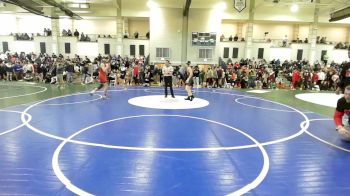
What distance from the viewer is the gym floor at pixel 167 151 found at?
12.3 feet

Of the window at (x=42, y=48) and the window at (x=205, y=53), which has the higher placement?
the window at (x=42, y=48)

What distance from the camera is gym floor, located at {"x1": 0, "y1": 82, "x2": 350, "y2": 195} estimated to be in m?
3.75

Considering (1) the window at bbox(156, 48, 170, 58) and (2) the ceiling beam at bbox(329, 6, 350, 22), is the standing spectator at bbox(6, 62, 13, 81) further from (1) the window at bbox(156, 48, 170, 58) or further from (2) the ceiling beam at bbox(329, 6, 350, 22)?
(2) the ceiling beam at bbox(329, 6, 350, 22)

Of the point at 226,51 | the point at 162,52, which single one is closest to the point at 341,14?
the point at 226,51

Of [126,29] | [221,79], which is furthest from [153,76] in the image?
[126,29]

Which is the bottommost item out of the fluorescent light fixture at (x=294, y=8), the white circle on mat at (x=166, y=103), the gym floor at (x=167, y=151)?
the gym floor at (x=167, y=151)

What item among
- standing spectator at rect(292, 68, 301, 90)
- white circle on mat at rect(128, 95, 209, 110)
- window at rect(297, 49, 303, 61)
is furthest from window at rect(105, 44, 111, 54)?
window at rect(297, 49, 303, 61)

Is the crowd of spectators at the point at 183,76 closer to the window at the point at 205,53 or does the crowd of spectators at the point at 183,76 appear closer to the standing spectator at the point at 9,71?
the standing spectator at the point at 9,71

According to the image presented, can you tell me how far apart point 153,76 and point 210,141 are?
11602 mm

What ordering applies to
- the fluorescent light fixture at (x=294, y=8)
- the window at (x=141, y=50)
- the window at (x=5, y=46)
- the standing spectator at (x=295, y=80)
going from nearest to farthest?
1. the standing spectator at (x=295, y=80)
2. the fluorescent light fixture at (x=294, y=8)
3. the window at (x=141, y=50)
4. the window at (x=5, y=46)

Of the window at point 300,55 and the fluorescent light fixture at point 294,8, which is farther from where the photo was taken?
the window at point 300,55

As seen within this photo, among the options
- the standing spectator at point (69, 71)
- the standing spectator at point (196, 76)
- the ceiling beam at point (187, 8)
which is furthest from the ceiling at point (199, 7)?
the standing spectator at point (196, 76)

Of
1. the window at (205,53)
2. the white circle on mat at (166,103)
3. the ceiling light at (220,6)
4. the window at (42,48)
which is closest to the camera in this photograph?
the white circle on mat at (166,103)

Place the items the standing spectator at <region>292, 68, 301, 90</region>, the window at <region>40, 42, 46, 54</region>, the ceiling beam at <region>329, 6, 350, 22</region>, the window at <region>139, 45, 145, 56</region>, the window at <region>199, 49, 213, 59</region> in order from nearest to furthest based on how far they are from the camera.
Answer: the standing spectator at <region>292, 68, 301, 90</region>, the ceiling beam at <region>329, 6, 350, 22</region>, the window at <region>199, 49, 213, 59</region>, the window at <region>40, 42, 46, 54</region>, the window at <region>139, 45, 145, 56</region>
